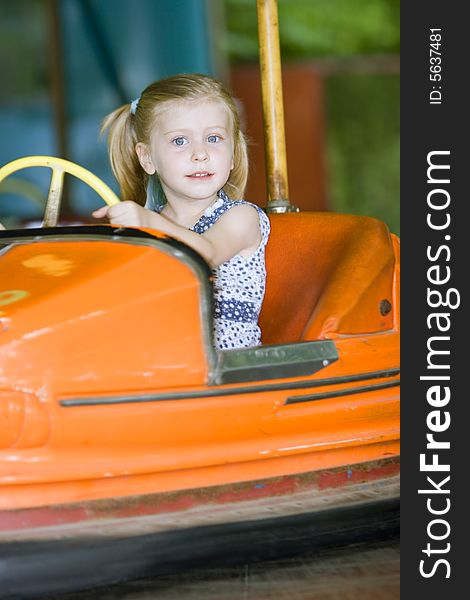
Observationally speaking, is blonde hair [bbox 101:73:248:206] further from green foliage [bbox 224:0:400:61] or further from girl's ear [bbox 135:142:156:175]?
green foliage [bbox 224:0:400:61]

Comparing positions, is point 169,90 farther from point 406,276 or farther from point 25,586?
point 25,586

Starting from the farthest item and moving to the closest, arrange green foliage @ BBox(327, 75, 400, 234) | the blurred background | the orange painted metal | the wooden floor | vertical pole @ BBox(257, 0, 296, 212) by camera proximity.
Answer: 1. green foliage @ BBox(327, 75, 400, 234)
2. the blurred background
3. vertical pole @ BBox(257, 0, 296, 212)
4. the wooden floor
5. the orange painted metal

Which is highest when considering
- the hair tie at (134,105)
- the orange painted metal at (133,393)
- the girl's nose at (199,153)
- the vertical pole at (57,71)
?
the vertical pole at (57,71)

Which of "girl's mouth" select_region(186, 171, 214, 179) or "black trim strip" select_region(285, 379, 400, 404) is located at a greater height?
"girl's mouth" select_region(186, 171, 214, 179)

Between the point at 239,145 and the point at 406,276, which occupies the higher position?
the point at 239,145

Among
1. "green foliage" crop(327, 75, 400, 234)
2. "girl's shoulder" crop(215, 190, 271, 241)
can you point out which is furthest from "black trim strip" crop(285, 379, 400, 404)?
"green foliage" crop(327, 75, 400, 234)

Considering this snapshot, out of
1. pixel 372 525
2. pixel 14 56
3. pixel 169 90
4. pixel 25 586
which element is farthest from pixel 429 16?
pixel 14 56

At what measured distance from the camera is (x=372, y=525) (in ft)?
4.11

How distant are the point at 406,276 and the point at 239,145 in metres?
0.39

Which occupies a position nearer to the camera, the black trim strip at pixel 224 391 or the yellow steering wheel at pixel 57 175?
the black trim strip at pixel 224 391

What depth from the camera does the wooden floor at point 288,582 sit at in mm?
1140

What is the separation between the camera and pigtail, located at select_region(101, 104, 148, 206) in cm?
147

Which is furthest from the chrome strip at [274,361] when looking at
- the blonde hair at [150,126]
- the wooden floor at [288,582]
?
the blonde hair at [150,126]

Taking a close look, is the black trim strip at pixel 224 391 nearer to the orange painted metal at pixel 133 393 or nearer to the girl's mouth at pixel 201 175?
the orange painted metal at pixel 133 393
